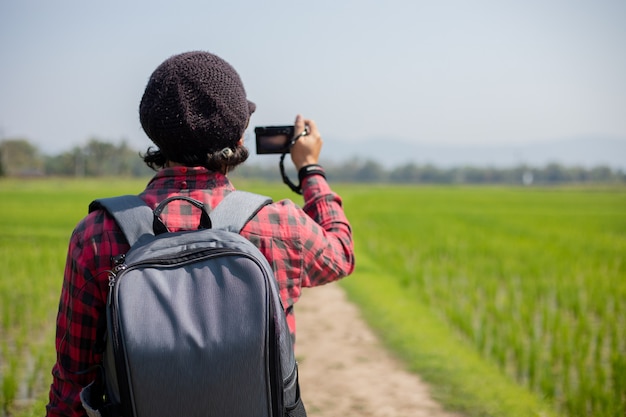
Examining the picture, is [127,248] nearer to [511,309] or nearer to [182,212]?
[182,212]

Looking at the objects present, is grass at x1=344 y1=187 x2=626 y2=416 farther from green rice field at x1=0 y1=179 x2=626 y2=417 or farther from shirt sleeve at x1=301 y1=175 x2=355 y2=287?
shirt sleeve at x1=301 y1=175 x2=355 y2=287

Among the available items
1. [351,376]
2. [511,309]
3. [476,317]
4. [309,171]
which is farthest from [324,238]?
[511,309]

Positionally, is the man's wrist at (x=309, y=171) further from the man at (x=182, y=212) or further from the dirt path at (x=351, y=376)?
the dirt path at (x=351, y=376)

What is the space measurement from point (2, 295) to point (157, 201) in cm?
578

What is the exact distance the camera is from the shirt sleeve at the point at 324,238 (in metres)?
1.36

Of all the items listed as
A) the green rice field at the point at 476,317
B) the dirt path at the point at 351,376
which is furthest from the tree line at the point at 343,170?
the dirt path at the point at 351,376

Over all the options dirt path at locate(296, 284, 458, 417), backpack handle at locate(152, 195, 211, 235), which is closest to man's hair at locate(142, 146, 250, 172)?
backpack handle at locate(152, 195, 211, 235)

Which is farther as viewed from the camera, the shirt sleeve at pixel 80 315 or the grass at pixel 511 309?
the grass at pixel 511 309

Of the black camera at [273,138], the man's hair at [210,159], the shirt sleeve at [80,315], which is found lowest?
the shirt sleeve at [80,315]

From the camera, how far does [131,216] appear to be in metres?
1.21

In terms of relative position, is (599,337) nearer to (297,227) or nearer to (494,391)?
(494,391)

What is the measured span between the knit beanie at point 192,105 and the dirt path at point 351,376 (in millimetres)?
2384

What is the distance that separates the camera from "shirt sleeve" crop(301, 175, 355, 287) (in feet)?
4.48

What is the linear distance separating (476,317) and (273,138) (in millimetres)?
4958
